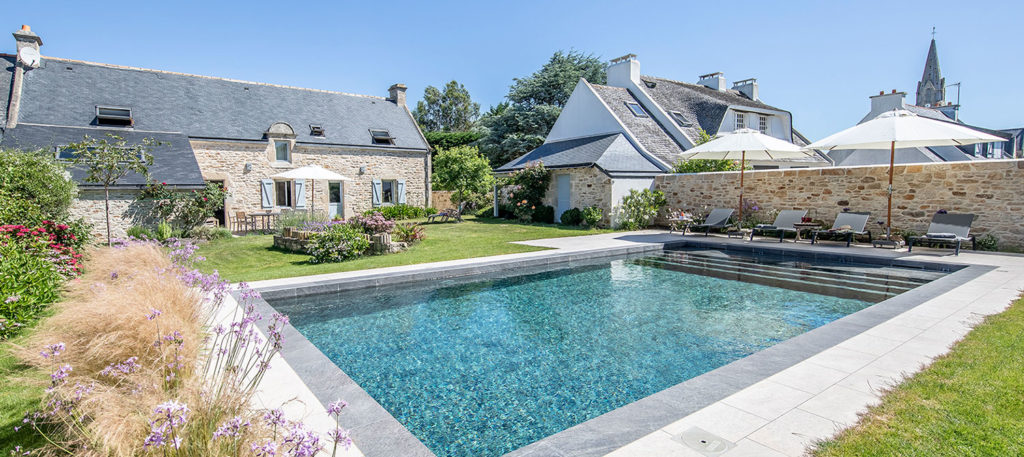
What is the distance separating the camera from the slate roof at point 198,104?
16.2 meters

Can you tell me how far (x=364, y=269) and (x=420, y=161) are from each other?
15.0m

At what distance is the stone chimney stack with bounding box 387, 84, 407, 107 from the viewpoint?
24.1 metres

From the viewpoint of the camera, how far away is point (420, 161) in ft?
74.7

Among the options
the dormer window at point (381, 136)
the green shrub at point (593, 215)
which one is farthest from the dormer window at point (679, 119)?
the dormer window at point (381, 136)

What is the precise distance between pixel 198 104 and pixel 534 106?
1788 cm

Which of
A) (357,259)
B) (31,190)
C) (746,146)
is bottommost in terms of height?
(357,259)

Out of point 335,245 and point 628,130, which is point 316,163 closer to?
point 335,245

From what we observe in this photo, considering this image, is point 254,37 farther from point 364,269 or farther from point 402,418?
point 402,418

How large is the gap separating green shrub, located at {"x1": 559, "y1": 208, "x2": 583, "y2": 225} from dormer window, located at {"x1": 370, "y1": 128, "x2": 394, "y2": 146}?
9687 millimetres

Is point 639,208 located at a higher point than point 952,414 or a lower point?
higher

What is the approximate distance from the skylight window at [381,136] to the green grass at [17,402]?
740 inches

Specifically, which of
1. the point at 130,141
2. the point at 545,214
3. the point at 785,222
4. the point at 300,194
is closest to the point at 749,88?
the point at 545,214

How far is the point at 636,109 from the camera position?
21172 mm

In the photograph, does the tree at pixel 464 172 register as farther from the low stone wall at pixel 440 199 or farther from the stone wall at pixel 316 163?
the low stone wall at pixel 440 199
